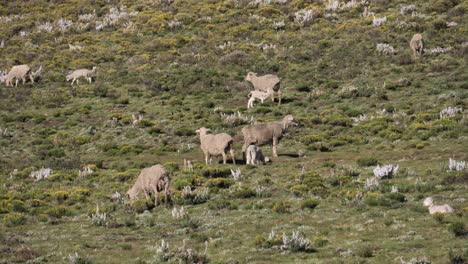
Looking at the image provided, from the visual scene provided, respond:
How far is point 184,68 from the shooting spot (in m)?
53.5

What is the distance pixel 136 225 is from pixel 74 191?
6182 mm

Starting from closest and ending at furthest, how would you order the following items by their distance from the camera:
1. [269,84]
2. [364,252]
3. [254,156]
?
1. [364,252]
2. [254,156]
3. [269,84]

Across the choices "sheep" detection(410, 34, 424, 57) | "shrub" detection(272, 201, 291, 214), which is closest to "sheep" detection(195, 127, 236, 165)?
"shrub" detection(272, 201, 291, 214)

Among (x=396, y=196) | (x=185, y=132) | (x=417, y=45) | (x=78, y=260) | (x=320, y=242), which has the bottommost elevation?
(x=320, y=242)

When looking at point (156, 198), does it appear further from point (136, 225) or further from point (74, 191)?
point (74, 191)

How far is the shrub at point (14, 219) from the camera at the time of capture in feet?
69.7

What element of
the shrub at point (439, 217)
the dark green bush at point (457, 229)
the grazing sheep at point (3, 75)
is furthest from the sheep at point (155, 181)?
the grazing sheep at point (3, 75)

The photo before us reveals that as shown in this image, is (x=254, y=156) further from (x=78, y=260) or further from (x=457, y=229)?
(x=457, y=229)

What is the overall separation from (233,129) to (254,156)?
8865mm

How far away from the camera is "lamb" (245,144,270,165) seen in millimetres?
28172

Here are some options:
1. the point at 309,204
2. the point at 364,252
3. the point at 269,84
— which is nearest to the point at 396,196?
the point at 309,204

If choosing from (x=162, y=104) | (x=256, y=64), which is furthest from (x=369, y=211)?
(x=256, y=64)

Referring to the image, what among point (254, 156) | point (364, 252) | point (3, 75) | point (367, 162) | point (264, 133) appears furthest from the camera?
point (3, 75)

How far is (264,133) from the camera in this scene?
97.8ft
